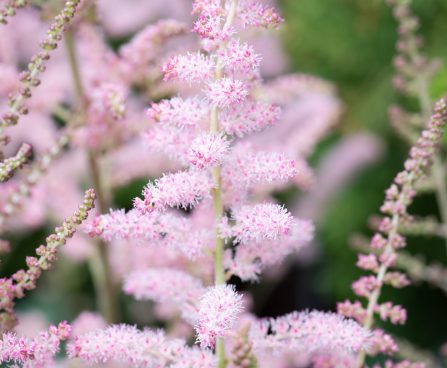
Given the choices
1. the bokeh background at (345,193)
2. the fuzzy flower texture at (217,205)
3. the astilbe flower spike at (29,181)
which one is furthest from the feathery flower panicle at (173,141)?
the bokeh background at (345,193)

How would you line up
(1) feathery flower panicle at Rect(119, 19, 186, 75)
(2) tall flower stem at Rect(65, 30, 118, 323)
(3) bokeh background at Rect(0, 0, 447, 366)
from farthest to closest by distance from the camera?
(3) bokeh background at Rect(0, 0, 447, 366) → (2) tall flower stem at Rect(65, 30, 118, 323) → (1) feathery flower panicle at Rect(119, 19, 186, 75)

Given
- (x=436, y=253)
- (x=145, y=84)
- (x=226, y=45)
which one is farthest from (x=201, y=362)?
(x=436, y=253)

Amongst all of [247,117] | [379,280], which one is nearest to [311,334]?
[379,280]

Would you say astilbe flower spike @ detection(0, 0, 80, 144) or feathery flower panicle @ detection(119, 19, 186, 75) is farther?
feathery flower panicle @ detection(119, 19, 186, 75)

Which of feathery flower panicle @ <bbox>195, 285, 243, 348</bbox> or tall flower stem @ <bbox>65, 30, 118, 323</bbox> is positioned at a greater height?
tall flower stem @ <bbox>65, 30, 118, 323</bbox>

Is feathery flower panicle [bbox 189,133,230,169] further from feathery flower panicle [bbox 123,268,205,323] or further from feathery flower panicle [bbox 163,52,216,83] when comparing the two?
feathery flower panicle [bbox 123,268,205,323]

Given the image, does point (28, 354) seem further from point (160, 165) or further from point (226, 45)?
point (160, 165)

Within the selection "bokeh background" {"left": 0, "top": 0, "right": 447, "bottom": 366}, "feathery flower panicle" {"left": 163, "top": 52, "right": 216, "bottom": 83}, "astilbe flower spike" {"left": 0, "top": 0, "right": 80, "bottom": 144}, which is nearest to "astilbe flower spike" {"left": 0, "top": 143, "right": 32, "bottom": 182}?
"astilbe flower spike" {"left": 0, "top": 0, "right": 80, "bottom": 144}
